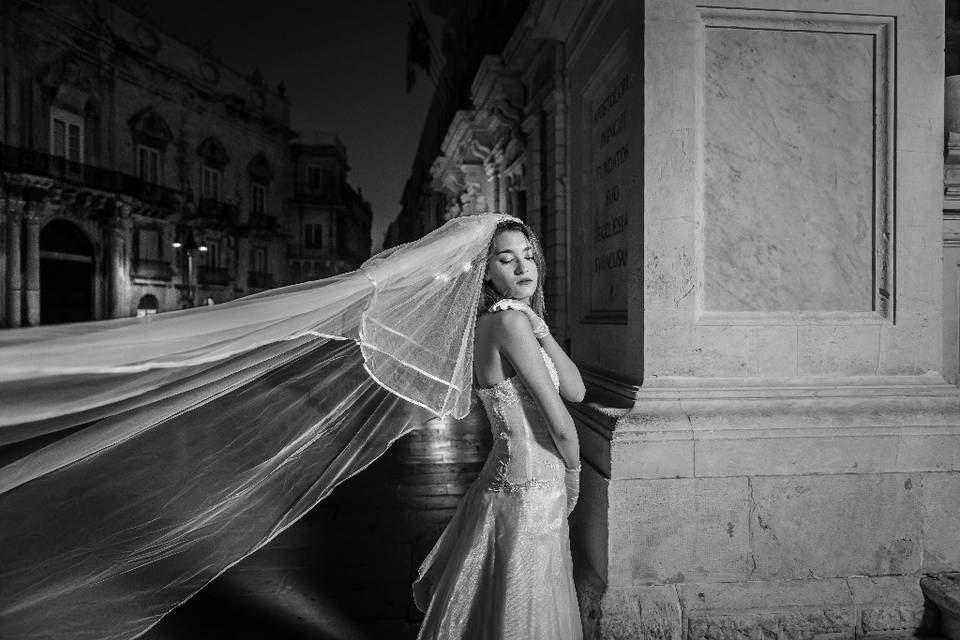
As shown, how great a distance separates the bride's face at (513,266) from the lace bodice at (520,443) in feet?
0.80

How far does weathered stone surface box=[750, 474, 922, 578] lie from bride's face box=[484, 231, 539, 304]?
1.47m

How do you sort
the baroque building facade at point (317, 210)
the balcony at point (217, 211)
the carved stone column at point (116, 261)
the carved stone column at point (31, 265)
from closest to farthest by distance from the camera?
the carved stone column at point (31, 265) < the carved stone column at point (116, 261) < the balcony at point (217, 211) < the baroque building facade at point (317, 210)

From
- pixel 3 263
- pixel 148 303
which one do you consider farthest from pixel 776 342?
pixel 148 303

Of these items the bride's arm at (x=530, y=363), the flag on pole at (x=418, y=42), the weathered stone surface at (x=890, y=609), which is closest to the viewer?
the bride's arm at (x=530, y=363)

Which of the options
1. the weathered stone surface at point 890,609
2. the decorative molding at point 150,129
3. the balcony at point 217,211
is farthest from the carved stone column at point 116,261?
the weathered stone surface at point 890,609

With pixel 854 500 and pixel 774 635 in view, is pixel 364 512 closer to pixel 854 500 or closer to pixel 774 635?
pixel 774 635

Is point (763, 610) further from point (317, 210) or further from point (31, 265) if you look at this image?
point (317, 210)

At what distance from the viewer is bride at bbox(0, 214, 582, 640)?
1.83 m

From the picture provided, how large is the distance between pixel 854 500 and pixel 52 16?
94.8ft

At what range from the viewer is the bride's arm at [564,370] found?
2.06 m

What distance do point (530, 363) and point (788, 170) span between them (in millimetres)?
1812

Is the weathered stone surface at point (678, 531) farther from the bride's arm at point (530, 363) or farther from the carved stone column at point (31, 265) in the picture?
the carved stone column at point (31, 265)

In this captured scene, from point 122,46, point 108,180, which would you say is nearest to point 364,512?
point 108,180

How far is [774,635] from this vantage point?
2.53 metres
